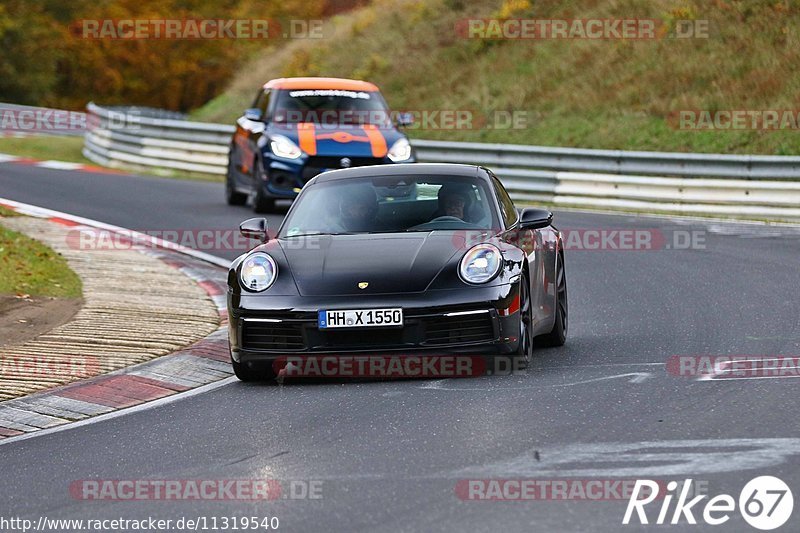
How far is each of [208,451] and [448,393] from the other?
1.69m

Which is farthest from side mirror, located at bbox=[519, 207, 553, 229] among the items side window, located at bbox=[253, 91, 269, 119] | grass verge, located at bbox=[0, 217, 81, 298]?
side window, located at bbox=[253, 91, 269, 119]

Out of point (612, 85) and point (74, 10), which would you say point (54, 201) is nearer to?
point (612, 85)

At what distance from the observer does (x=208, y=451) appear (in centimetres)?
733

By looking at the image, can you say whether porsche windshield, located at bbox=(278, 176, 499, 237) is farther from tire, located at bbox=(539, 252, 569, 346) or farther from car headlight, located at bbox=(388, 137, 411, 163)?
car headlight, located at bbox=(388, 137, 411, 163)

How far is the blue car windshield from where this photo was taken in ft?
68.3

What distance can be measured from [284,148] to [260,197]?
721 millimetres

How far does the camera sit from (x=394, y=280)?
353 inches

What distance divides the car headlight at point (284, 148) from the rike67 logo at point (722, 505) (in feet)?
45.9

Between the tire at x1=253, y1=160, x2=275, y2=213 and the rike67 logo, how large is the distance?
46.7 ft

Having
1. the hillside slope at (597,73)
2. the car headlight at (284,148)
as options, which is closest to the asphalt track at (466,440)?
the car headlight at (284,148)

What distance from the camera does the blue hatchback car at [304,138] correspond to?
1967 centimetres

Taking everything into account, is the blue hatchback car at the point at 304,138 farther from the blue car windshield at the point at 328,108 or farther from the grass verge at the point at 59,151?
the grass verge at the point at 59,151

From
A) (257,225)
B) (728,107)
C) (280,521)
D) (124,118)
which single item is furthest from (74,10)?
(280,521)

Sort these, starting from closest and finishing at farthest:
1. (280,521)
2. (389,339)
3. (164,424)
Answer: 1. (280,521)
2. (164,424)
3. (389,339)
